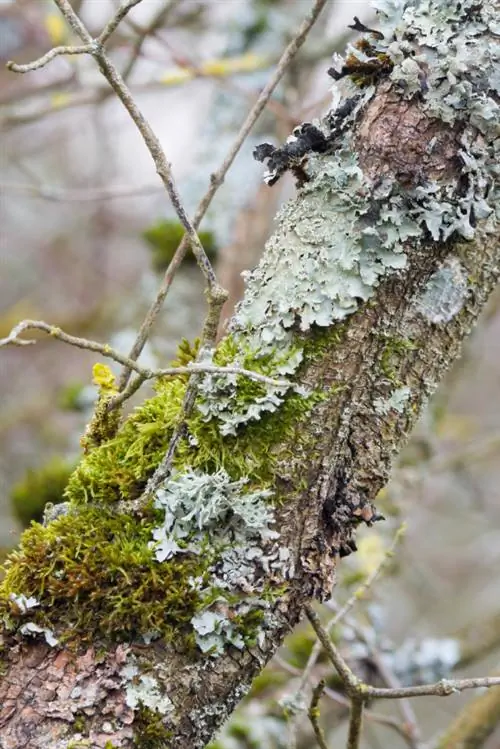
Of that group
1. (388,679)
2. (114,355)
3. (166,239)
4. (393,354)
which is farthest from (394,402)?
(166,239)

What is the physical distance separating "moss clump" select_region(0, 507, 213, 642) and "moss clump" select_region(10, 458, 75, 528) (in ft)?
4.88

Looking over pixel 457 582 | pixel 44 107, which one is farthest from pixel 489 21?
pixel 457 582

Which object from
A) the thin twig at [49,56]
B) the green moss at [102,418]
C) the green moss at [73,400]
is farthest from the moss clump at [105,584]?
the green moss at [73,400]

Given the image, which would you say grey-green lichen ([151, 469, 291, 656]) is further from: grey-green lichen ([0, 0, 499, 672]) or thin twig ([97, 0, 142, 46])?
thin twig ([97, 0, 142, 46])

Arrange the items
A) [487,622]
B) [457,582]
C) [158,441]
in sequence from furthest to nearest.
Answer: [457,582] < [487,622] < [158,441]

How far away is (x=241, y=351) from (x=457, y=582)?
5.19 m

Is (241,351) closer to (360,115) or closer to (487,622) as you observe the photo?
(360,115)

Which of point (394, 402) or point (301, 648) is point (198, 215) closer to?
point (394, 402)

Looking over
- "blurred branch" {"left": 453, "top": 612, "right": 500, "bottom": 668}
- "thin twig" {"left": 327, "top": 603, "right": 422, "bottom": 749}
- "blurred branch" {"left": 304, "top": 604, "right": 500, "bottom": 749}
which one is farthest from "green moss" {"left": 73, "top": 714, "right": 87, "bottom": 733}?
"blurred branch" {"left": 453, "top": 612, "right": 500, "bottom": 668}

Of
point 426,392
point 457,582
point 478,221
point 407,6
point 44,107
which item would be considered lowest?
point 426,392

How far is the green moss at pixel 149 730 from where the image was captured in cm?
86

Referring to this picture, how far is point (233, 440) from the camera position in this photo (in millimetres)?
967

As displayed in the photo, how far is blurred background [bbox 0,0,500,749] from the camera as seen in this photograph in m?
2.44

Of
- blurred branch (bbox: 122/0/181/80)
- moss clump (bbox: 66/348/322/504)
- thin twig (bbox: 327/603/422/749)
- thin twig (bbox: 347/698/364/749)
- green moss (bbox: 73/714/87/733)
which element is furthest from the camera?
blurred branch (bbox: 122/0/181/80)
